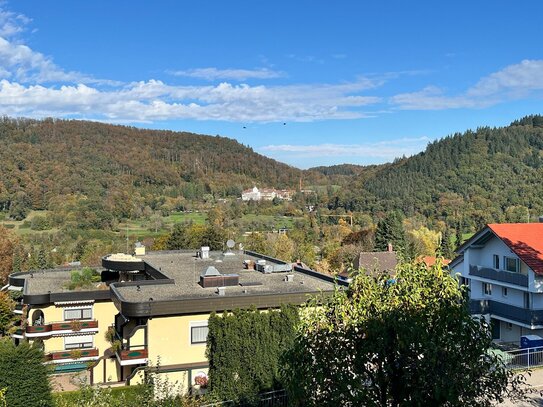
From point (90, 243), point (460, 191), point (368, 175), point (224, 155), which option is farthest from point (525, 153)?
point (90, 243)

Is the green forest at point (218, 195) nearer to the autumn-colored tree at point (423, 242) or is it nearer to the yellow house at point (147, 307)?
the autumn-colored tree at point (423, 242)

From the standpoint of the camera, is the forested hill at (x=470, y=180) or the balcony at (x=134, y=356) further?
the forested hill at (x=470, y=180)

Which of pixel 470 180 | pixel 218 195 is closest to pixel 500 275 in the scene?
pixel 470 180

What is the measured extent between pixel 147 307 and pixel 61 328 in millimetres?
8777

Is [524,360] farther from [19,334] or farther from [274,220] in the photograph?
[274,220]

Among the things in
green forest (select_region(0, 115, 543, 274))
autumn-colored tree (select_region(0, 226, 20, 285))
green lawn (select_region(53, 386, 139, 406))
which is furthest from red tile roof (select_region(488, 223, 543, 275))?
autumn-colored tree (select_region(0, 226, 20, 285))

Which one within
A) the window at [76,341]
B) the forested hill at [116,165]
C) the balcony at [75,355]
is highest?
the forested hill at [116,165]

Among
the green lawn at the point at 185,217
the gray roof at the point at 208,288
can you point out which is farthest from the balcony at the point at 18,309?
the green lawn at the point at 185,217

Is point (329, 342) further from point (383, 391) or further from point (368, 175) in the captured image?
point (368, 175)

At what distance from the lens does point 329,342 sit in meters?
9.32

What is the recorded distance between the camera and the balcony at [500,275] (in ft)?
89.8

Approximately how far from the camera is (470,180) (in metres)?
117

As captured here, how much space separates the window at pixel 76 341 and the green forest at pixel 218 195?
106 ft

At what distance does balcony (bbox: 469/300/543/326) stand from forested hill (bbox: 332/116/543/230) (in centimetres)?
6703
